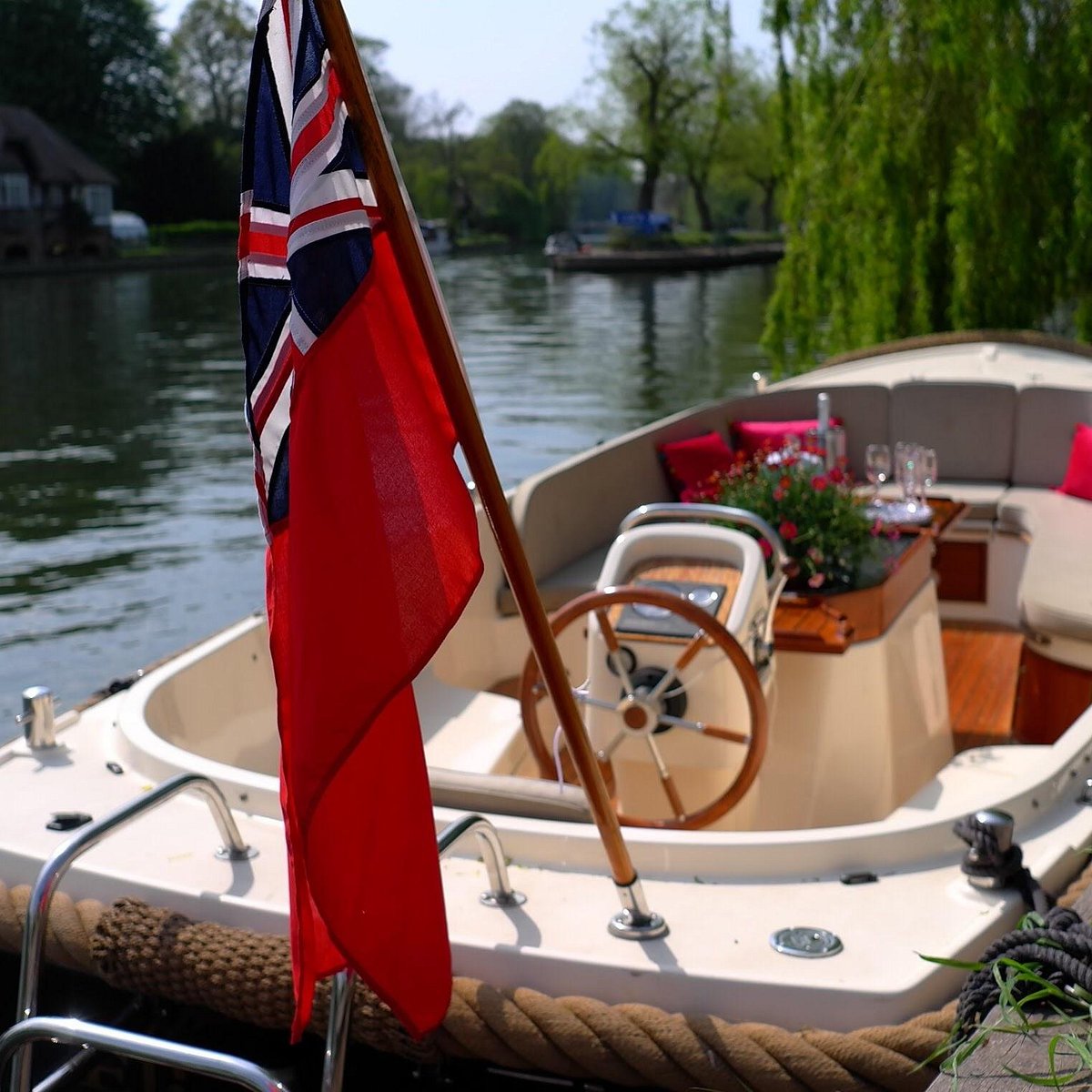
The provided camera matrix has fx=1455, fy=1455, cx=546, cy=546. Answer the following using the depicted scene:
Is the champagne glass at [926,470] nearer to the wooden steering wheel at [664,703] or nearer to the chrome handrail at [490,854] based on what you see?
the wooden steering wheel at [664,703]

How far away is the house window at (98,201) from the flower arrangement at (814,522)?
41178 mm

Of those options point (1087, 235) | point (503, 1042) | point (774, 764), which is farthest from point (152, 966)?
point (1087, 235)

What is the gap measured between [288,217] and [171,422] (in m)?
14.0

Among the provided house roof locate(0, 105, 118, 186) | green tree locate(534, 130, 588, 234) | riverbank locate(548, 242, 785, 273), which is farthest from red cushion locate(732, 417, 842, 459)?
green tree locate(534, 130, 588, 234)

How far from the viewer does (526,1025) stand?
1.71 metres

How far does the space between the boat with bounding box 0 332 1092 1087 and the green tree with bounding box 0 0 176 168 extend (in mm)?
45448

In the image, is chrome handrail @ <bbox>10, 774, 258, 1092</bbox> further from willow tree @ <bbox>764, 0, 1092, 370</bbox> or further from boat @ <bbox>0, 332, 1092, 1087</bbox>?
willow tree @ <bbox>764, 0, 1092, 370</bbox>

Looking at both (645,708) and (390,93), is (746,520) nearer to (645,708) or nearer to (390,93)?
(645,708)

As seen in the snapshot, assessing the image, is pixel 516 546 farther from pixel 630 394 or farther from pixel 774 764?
pixel 630 394

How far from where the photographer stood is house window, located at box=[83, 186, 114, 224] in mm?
41719

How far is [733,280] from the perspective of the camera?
120 ft

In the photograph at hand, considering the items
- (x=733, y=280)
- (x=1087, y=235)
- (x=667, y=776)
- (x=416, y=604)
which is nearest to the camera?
(x=416, y=604)

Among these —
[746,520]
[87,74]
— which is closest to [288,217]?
[746,520]

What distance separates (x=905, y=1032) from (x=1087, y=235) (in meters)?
6.74
